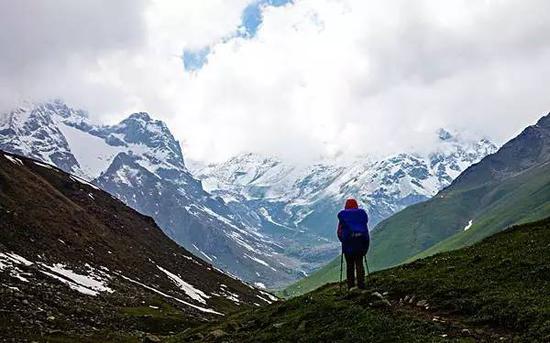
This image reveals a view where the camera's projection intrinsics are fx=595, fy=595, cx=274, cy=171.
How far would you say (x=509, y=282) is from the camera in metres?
30.2

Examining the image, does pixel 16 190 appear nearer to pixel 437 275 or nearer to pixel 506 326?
pixel 437 275

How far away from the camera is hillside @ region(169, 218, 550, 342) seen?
24641mm

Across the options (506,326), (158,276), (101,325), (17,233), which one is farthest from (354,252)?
(158,276)

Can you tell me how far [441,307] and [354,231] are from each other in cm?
614

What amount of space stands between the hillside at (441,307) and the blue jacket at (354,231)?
2.59 m

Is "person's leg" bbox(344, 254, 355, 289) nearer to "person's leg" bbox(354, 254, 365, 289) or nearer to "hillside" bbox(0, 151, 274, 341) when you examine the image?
"person's leg" bbox(354, 254, 365, 289)

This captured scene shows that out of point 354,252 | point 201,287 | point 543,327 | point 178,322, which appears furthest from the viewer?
point 201,287

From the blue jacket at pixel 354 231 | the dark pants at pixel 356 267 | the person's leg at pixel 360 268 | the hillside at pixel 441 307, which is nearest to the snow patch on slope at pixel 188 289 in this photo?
the hillside at pixel 441 307

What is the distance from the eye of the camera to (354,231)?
32750mm

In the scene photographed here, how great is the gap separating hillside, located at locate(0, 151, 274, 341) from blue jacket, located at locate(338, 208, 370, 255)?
2608cm

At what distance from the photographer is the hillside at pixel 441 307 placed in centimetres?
2464

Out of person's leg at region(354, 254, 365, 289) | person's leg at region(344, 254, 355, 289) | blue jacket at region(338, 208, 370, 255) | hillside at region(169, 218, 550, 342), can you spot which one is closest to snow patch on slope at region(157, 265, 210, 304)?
hillside at region(169, 218, 550, 342)

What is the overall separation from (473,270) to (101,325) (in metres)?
43.1

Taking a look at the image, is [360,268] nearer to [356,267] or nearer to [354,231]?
[356,267]
